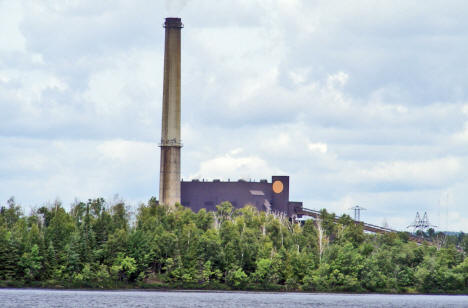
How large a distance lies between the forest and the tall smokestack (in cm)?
818

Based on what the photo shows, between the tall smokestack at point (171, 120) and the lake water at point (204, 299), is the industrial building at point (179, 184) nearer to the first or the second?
the tall smokestack at point (171, 120)

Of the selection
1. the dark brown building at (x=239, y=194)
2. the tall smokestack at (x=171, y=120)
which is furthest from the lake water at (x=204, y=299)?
the dark brown building at (x=239, y=194)

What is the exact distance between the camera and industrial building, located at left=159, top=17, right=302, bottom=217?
174375 millimetres

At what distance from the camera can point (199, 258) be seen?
508ft

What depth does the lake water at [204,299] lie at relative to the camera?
12590cm

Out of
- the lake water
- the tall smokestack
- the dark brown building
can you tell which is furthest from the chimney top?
the lake water

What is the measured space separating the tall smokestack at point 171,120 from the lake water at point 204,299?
30351 millimetres

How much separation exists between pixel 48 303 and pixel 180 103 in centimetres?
6235

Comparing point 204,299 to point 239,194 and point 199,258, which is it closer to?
point 199,258

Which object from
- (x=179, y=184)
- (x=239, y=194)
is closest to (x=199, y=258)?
(x=179, y=184)

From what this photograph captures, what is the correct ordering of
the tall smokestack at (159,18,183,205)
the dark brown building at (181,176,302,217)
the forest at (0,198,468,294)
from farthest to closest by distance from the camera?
the dark brown building at (181,176,302,217), the tall smokestack at (159,18,183,205), the forest at (0,198,468,294)

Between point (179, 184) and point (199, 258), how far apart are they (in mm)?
28922

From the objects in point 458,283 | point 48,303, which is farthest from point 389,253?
point 48,303

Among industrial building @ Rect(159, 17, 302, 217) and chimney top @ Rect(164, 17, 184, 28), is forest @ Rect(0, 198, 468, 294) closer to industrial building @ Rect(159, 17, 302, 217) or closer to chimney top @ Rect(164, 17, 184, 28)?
industrial building @ Rect(159, 17, 302, 217)
